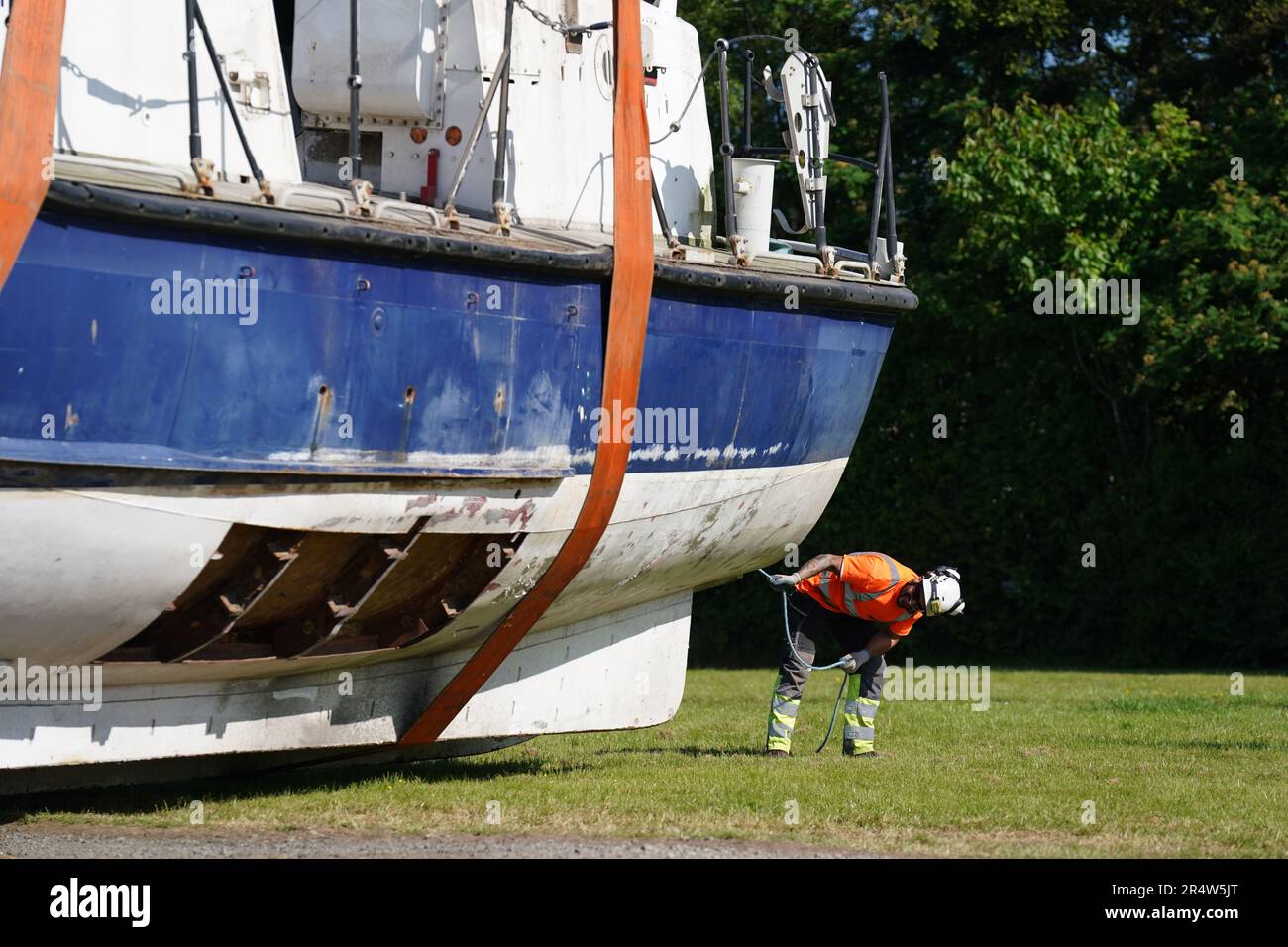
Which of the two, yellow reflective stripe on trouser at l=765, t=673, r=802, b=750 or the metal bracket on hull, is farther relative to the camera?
yellow reflective stripe on trouser at l=765, t=673, r=802, b=750

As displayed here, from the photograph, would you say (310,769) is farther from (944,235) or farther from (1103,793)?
(944,235)

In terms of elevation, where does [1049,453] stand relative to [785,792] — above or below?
above

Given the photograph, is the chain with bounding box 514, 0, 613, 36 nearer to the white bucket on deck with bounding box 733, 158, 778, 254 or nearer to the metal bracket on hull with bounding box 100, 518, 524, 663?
the white bucket on deck with bounding box 733, 158, 778, 254

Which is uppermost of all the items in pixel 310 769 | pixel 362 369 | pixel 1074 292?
pixel 1074 292

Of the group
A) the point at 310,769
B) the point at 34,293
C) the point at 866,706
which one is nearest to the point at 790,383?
the point at 866,706

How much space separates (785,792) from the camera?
858cm

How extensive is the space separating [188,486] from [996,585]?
14.4 metres

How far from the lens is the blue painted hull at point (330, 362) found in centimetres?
656

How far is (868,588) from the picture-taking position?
10.2 m

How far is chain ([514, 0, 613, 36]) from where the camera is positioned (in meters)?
8.53

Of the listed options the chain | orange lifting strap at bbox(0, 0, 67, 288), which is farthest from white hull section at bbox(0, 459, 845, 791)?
the chain

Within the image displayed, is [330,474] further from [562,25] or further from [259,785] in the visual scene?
[562,25]

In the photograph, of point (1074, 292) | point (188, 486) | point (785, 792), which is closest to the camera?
point (188, 486)

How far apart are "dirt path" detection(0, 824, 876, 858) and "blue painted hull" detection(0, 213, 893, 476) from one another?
5.00ft
